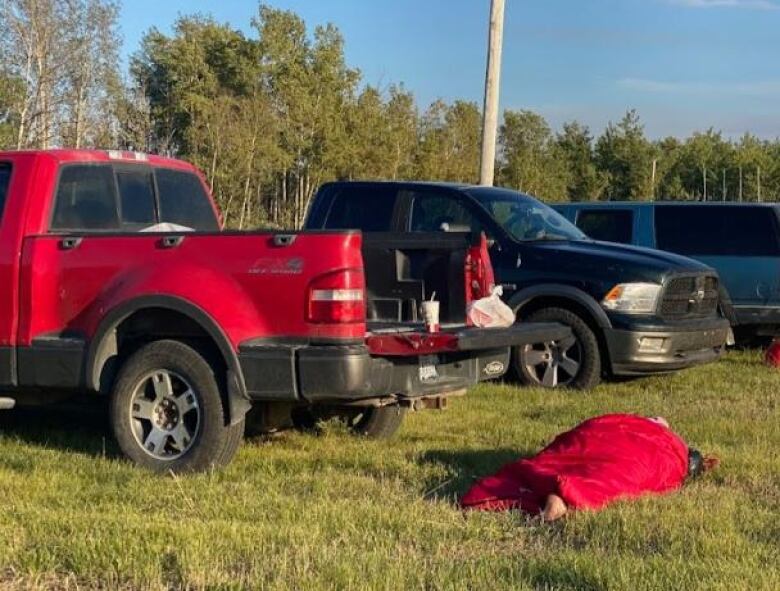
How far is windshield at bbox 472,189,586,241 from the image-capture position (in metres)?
9.71

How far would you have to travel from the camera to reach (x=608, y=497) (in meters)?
5.11

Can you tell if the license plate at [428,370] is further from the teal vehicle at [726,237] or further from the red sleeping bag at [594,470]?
the teal vehicle at [726,237]

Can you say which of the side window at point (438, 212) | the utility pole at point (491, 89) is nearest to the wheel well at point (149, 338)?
the side window at point (438, 212)

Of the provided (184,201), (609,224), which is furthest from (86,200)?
(609,224)

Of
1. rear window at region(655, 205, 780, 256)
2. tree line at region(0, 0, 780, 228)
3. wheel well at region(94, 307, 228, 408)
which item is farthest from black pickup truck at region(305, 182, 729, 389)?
tree line at region(0, 0, 780, 228)

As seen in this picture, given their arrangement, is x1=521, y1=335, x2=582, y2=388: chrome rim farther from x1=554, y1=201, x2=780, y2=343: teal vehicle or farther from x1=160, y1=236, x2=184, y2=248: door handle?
x1=160, y1=236, x2=184, y2=248: door handle

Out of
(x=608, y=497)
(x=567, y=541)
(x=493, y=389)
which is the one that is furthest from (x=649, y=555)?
(x=493, y=389)

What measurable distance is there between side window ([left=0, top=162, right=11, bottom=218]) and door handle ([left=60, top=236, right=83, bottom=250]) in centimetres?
58

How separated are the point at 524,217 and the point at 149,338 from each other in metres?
4.71

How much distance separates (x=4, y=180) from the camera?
21.8 feet

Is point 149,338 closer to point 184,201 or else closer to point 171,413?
point 171,413

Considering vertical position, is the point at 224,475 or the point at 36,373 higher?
the point at 36,373

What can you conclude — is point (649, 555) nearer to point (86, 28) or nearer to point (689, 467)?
point (689, 467)

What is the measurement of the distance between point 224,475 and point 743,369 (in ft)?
22.5
